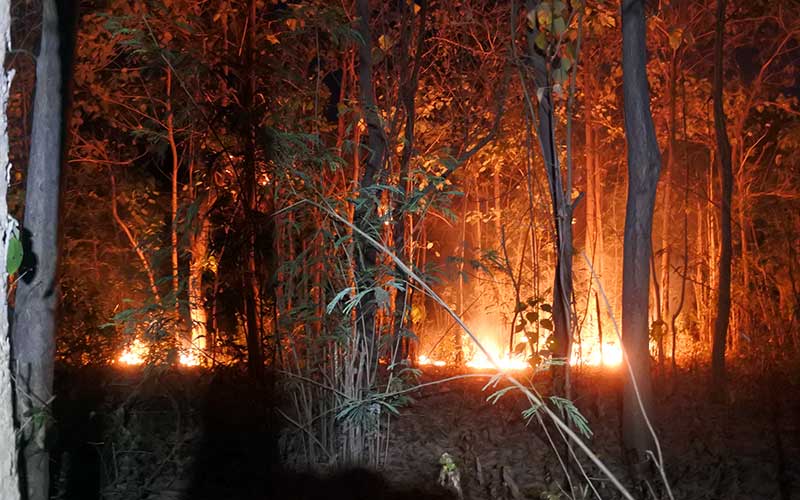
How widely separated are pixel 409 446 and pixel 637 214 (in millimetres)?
2554

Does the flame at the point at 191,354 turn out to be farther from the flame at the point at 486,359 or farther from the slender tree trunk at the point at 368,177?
the flame at the point at 486,359

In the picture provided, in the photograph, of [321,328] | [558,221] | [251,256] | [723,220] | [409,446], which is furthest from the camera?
[723,220]

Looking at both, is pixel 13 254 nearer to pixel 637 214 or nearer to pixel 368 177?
pixel 368 177

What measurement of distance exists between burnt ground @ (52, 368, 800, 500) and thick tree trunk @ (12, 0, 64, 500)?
0.52 meters

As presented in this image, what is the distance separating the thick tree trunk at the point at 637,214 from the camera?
5.66 metres

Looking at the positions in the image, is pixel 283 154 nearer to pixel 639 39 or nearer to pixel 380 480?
pixel 380 480

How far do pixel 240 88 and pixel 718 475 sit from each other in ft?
14.6

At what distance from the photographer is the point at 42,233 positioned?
4.66 meters

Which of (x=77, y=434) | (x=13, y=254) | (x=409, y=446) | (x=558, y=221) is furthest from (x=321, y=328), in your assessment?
(x=13, y=254)

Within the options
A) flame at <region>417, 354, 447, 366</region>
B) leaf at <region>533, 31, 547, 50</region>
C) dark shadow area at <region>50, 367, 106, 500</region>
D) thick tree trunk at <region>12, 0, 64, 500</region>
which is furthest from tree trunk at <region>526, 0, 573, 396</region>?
flame at <region>417, 354, 447, 366</region>

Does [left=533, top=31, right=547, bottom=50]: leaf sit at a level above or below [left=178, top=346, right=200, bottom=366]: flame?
above

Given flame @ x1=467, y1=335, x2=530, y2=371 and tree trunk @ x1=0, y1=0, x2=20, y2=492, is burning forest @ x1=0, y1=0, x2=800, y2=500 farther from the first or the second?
tree trunk @ x1=0, y1=0, x2=20, y2=492

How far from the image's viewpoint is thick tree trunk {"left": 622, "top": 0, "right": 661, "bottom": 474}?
5656 mm

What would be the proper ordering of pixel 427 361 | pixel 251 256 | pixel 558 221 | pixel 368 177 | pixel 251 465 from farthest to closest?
pixel 427 361 → pixel 368 177 → pixel 251 256 → pixel 251 465 → pixel 558 221
